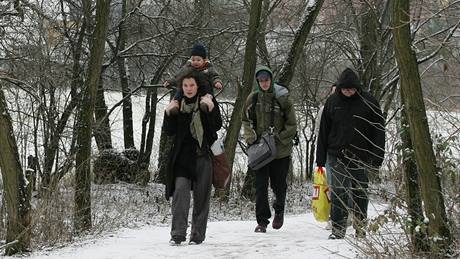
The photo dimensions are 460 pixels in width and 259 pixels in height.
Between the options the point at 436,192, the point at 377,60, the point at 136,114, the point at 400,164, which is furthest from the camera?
the point at 136,114

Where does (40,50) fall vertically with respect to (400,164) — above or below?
above

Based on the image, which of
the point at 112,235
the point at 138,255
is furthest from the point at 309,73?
the point at 138,255

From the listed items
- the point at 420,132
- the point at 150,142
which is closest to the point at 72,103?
the point at 150,142

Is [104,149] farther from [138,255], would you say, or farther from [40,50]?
[138,255]

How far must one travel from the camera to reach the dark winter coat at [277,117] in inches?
298

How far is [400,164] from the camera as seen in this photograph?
580cm

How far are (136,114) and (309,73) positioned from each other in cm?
845

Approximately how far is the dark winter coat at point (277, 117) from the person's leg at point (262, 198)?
27 centimetres

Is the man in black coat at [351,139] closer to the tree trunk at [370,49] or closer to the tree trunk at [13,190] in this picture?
the tree trunk at [13,190]

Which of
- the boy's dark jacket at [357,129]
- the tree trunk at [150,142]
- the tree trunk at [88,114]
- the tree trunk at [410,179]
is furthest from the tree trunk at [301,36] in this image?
the tree trunk at [410,179]

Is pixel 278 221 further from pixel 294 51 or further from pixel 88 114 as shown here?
pixel 294 51

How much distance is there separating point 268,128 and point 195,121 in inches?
53.1

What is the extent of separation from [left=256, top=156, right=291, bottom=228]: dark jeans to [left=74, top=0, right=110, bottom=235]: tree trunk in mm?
2491

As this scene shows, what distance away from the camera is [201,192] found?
665cm
